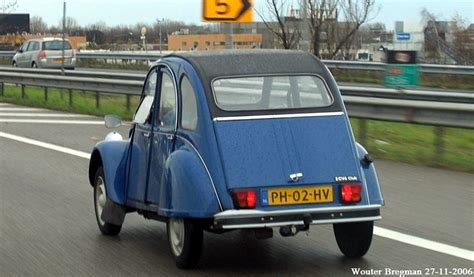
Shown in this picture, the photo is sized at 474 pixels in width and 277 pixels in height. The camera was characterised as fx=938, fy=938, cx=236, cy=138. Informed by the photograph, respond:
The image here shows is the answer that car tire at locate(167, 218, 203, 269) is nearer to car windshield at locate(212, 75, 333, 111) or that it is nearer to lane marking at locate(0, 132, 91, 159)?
car windshield at locate(212, 75, 333, 111)

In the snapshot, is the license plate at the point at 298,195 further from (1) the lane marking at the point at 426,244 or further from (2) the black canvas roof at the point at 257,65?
(1) the lane marking at the point at 426,244

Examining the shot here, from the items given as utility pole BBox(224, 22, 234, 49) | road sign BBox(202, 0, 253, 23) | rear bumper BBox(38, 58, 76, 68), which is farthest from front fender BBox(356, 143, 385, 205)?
rear bumper BBox(38, 58, 76, 68)

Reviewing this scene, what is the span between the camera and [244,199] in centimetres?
633

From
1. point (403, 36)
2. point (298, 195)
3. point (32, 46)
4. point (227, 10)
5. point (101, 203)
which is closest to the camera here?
point (298, 195)

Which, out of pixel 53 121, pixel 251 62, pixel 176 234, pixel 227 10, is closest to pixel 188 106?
pixel 251 62

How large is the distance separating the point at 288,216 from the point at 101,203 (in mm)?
2592

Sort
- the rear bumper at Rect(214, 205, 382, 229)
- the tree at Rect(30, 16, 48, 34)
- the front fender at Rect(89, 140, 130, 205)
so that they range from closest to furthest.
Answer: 1. the rear bumper at Rect(214, 205, 382, 229)
2. the front fender at Rect(89, 140, 130, 205)
3. the tree at Rect(30, 16, 48, 34)

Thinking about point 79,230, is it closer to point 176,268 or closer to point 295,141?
point 176,268

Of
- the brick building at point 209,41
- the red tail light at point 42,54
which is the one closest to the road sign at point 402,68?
the brick building at point 209,41

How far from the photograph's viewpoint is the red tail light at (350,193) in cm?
653

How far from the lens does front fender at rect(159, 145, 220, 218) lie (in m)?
6.35

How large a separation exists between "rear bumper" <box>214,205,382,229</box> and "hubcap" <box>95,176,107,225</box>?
7.31ft

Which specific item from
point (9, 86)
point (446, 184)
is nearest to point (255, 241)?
point (446, 184)

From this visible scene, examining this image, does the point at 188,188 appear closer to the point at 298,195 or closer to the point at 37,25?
the point at 298,195
